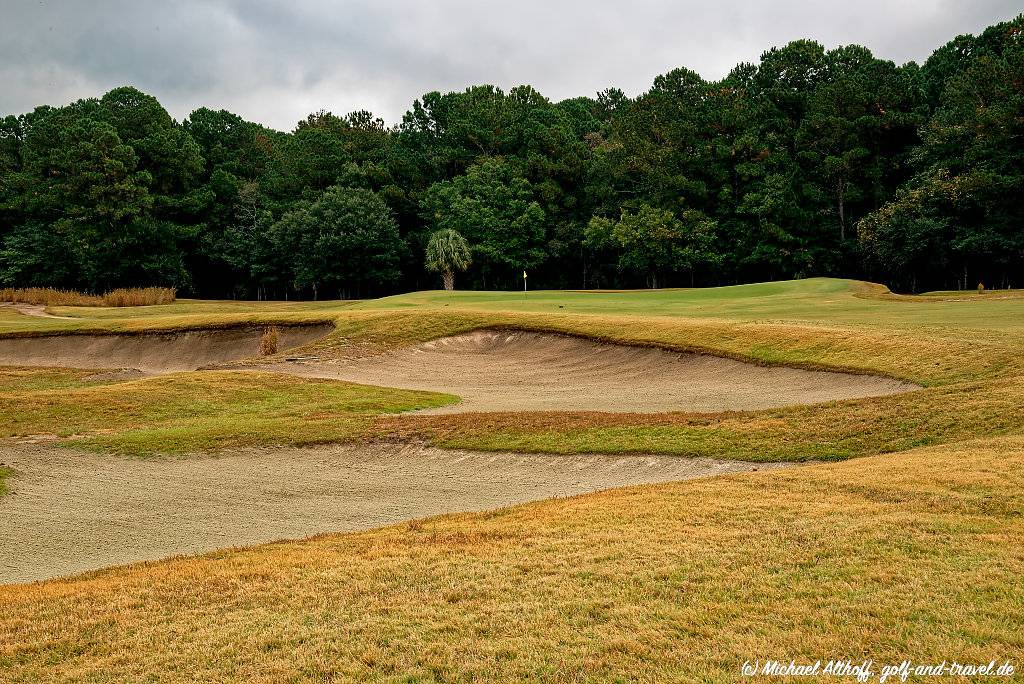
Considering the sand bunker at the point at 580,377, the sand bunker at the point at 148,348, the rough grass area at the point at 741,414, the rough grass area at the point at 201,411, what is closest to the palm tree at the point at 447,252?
the rough grass area at the point at 741,414

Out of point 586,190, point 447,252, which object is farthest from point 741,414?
point 586,190

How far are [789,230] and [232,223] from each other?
2273 inches

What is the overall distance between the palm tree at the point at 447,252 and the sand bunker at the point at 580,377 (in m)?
41.8

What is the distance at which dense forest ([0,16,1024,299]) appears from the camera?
199 feet

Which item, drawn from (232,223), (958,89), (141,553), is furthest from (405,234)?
(141,553)

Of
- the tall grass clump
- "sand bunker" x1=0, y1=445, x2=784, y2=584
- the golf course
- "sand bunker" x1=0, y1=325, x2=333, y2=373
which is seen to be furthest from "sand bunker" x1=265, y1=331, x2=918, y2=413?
the tall grass clump

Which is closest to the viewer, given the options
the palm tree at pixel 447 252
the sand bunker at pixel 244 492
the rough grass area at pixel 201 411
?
the sand bunker at pixel 244 492

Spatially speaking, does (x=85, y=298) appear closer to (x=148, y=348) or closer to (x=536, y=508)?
(x=148, y=348)

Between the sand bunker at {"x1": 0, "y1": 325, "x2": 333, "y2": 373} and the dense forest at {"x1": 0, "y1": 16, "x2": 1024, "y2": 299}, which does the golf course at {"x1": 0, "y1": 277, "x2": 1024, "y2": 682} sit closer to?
the sand bunker at {"x1": 0, "y1": 325, "x2": 333, "y2": 373}

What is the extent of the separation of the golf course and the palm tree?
142ft

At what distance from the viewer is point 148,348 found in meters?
31.0

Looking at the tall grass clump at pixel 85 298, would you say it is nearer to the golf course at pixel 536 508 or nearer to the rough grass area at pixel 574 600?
the golf course at pixel 536 508

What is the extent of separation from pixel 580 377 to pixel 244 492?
→ 40.9 ft

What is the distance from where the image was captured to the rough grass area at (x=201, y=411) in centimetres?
1541
